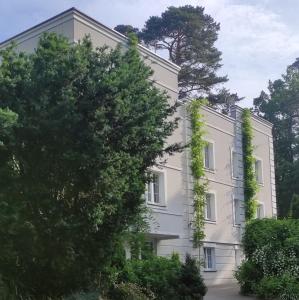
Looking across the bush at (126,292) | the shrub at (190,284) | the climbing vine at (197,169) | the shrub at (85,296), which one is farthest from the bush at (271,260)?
the shrub at (85,296)

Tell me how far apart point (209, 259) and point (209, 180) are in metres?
4.14

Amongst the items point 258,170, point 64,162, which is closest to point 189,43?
point 258,170

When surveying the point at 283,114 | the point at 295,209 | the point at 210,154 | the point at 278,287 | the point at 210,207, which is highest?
the point at 283,114

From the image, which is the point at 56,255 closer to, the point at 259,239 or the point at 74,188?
the point at 74,188

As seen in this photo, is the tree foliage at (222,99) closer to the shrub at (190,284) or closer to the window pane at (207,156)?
the window pane at (207,156)

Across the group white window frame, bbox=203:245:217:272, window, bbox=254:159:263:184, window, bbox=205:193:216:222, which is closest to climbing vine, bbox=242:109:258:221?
window, bbox=254:159:263:184

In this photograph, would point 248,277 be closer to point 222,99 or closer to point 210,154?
point 210,154

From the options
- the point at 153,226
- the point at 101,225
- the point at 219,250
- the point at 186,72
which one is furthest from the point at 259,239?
the point at 186,72

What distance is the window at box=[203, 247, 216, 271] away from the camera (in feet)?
101

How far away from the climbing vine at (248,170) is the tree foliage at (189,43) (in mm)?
14312

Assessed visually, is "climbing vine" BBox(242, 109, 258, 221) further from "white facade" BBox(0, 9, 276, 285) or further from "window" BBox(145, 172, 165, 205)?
"window" BBox(145, 172, 165, 205)

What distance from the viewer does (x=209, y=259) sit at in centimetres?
3130

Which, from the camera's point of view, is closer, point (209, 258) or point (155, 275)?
point (155, 275)

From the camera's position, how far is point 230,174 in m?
33.8
